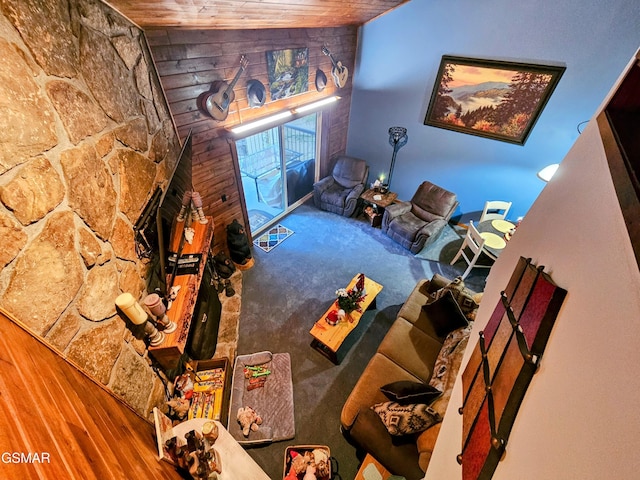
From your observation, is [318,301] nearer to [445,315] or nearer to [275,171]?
[445,315]

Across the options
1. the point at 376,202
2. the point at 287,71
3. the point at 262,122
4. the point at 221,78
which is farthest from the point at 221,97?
the point at 376,202

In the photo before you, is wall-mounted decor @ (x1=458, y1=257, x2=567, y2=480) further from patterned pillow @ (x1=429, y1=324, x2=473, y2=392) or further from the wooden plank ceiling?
the wooden plank ceiling

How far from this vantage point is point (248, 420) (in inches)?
98.3

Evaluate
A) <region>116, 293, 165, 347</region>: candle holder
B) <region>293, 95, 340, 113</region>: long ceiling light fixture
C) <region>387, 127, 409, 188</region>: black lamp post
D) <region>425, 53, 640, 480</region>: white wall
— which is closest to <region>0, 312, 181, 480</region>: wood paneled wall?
<region>116, 293, 165, 347</region>: candle holder

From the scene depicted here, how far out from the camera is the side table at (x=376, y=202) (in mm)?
4783

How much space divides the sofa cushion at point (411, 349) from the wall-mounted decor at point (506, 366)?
4.51ft

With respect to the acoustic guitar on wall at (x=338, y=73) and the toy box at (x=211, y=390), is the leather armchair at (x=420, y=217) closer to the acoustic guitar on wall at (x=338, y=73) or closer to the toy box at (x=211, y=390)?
the acoustic guitar on wall at (x=338, y=73)

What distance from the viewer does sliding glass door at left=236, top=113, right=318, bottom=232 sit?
198 inches

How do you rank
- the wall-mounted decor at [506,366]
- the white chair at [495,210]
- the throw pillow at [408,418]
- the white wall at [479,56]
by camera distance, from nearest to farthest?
1. the wall-mounted decor at [506,366]
2. the throw pillow at [408,418]
3. the white wall at [479,56]
4. the white chair at [495,210]

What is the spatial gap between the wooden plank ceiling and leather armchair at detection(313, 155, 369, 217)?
2.20 m

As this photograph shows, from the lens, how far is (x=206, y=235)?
117 inches

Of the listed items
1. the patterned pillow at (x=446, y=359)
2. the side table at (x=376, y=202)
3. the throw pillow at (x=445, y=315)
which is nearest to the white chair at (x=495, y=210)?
the side table at (x=376, y=202)

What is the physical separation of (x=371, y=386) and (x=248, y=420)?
1183 mm

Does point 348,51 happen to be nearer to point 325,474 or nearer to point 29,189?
point 29,189
